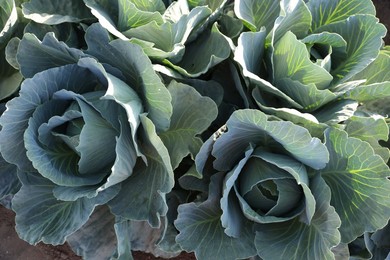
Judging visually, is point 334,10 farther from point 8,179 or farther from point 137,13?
point 8,179

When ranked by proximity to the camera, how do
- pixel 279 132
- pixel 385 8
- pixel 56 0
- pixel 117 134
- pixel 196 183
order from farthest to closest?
pixel 385 8, pixel 56 0, pixel 196 183, pixel 117 134, pixel 279 132

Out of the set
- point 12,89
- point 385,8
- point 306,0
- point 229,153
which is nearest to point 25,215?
point 12,89

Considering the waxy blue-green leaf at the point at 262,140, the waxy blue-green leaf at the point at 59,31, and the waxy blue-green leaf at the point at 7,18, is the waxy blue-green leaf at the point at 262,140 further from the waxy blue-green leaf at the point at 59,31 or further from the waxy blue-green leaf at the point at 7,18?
the waxy blue-green leaf at the point at 7,18

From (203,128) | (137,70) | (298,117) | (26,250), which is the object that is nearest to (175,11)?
(137,70)

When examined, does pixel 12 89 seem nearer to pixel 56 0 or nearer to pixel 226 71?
pixel 56 0

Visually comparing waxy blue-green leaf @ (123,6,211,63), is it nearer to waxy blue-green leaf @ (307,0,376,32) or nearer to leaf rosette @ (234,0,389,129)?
leaf rosette @ (234,0,389,129)

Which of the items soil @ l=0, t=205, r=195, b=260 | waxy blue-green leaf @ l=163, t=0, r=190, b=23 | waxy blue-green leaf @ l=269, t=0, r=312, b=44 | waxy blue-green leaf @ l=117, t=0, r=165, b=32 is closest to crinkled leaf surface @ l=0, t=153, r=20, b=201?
soil @ l=0, t=205, r=195, b=260
